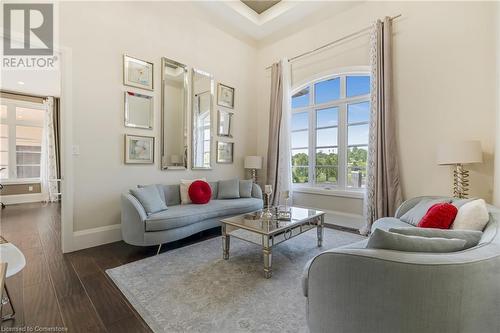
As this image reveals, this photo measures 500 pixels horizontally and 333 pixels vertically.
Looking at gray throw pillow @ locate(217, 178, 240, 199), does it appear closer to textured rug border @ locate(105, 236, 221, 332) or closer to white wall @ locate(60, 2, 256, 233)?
white wall @ locate(60, 2, 256, 233)

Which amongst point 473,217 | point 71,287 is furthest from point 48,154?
point 473,217

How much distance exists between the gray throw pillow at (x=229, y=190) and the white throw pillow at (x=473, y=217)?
2.89 metres

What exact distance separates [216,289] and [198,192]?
1.70 metres

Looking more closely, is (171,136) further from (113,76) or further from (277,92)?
(277,92)

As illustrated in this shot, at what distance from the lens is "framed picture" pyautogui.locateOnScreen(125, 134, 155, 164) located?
328 cm

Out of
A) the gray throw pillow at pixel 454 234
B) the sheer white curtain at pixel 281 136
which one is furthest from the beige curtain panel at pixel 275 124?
the gray throw pillow at pixel 454 234

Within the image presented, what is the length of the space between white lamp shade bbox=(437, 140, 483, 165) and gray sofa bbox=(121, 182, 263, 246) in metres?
2.72

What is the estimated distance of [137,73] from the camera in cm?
336

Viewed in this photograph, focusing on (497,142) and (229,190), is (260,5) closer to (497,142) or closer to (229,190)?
(229,190)

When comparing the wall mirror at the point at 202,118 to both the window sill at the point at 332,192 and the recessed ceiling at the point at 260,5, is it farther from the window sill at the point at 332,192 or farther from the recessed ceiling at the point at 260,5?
the window sill at the point at 332,192

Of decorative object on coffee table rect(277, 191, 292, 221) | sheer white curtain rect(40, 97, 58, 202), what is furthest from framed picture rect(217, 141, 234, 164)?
sheer white curtain rect(40, 97, 58, 202)

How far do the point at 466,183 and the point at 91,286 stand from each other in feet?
13.3

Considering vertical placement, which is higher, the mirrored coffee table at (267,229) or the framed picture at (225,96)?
the framed picture at (225,96)

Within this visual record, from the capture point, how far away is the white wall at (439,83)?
2715mm
